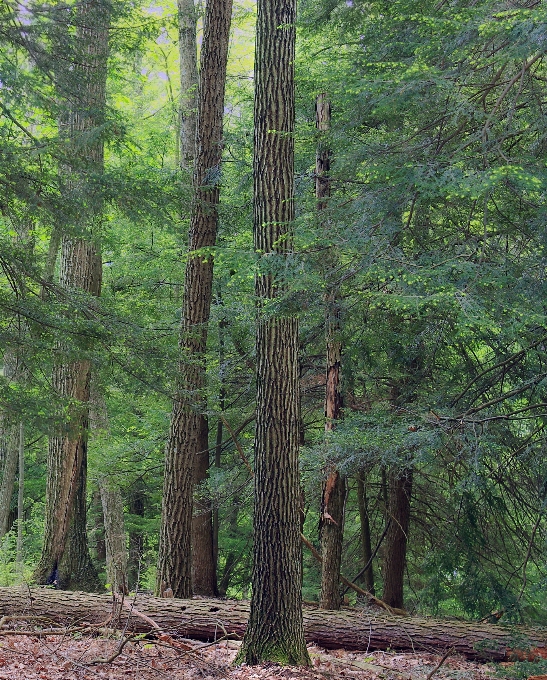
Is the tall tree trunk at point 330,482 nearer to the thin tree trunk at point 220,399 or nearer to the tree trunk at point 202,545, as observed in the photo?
the thin tree trunk at point 220,399

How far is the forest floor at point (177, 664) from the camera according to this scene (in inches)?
222

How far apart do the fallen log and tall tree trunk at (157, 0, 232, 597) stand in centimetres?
93

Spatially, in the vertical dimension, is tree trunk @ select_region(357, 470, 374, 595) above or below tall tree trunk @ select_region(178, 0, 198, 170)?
below

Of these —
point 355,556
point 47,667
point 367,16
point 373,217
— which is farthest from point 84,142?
point 355,556

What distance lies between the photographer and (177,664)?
626 cm

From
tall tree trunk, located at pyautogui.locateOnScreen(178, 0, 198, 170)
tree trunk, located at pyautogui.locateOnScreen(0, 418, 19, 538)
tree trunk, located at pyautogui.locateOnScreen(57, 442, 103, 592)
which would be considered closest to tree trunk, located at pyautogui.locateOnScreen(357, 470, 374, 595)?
tree trunk, located at pyautogui.locateOnScreen(57, 442, 103, 592)

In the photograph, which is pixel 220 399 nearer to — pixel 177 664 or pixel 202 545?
pixel 202 545

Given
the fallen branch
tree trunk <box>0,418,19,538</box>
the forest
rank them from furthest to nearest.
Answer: tree trunk <box>0,418,19,538</box>, the fallen branch, the forest

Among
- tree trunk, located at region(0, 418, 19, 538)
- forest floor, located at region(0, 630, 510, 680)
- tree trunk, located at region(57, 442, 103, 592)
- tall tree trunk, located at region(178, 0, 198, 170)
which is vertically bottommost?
forest floor, located at region(0, 630, 510, 680)

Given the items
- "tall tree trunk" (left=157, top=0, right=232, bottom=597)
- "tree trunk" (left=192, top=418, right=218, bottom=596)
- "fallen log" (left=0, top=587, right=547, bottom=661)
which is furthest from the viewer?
"tree trunk" (left=192, top=418, right=218, bottom=596)

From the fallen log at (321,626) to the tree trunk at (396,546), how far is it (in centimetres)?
285

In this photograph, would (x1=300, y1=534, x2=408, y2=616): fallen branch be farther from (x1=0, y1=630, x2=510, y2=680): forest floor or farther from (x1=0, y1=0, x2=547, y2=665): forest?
(x1=0, y1=630, x2=510, y2=680): forest floor

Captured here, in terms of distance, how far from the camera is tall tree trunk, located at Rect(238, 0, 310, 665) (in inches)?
234

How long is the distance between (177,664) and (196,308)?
4.72m
